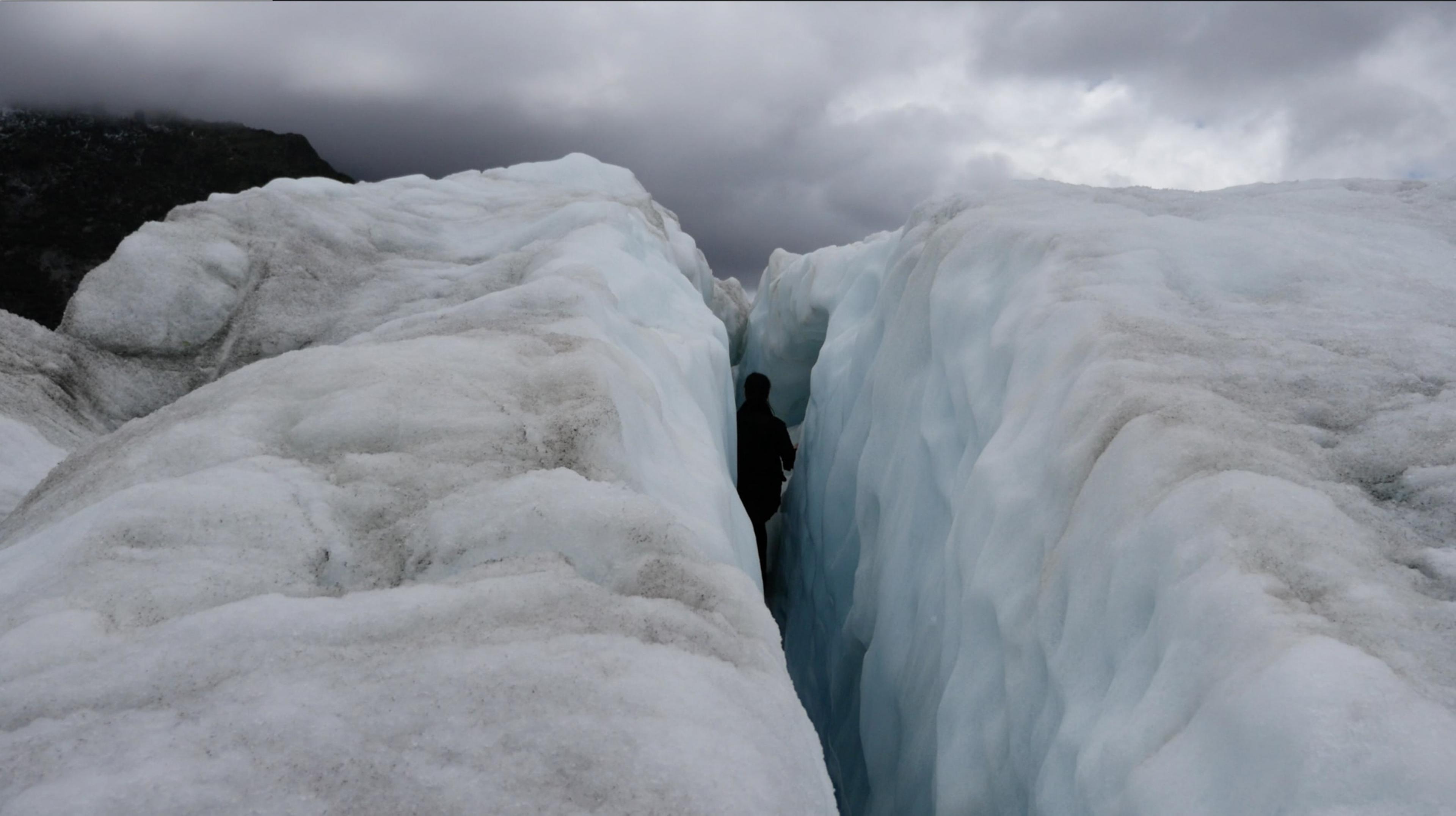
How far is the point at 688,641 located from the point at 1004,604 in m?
1.29

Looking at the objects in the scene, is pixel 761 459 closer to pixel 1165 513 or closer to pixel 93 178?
pixel 1165 513

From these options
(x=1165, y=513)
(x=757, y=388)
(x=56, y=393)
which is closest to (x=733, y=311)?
(x=757, y=388)

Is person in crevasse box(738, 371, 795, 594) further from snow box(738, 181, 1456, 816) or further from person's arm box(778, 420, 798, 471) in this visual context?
snow box(738, 181, 1456, 816)

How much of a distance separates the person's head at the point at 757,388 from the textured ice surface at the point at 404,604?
3327mm

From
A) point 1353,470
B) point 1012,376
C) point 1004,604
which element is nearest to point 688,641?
point 1004,604

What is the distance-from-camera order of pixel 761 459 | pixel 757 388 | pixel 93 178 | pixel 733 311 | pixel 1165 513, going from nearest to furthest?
pixel 1165 513 → pixel 761 459 → pixel 757 388 → pixel 733 311 → pixel 93 178

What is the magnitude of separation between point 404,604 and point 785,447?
509 centimetres

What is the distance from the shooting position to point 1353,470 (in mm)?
1852

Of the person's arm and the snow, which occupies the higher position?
the snow

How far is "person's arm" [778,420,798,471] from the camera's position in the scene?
6.45m

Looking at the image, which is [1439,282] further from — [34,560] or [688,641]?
[34,560]

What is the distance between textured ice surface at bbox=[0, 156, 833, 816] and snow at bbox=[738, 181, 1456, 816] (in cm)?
81

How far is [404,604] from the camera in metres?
1.53

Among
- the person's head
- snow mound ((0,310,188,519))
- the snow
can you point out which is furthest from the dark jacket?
snow mound ((0,310,188,519))
